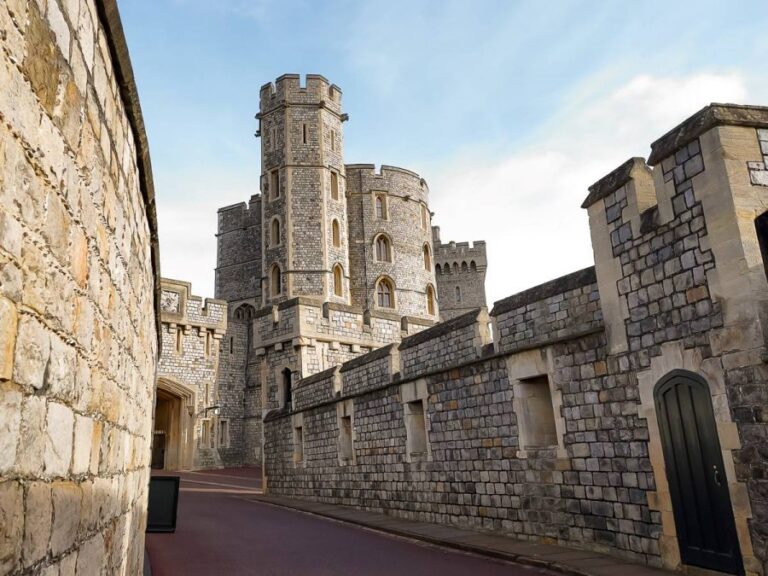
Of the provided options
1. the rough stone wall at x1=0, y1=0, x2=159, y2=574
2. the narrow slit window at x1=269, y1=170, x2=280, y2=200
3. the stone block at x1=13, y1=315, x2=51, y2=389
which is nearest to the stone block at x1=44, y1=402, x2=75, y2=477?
the rough stone wall at x1=0, y1=0, x2=159, y2=574

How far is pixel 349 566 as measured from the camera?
7320 millimetres

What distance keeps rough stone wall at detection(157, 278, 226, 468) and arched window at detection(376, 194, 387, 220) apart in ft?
40.4

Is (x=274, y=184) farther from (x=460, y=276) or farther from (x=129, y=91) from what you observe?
(x=129, y=91)

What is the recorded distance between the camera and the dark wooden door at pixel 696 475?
565 cm

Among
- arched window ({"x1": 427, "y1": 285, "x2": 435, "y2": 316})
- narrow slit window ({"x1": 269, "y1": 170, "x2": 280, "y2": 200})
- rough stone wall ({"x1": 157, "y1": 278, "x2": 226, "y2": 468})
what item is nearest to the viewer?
rough stone wall ({"x1": 157, "y1": 278, "x2": 226, "y2": 468})

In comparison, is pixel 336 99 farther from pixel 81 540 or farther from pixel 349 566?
pixel 81 540

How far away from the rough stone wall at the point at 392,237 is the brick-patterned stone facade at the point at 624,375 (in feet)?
78.5

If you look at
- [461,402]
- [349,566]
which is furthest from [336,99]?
[349,566]

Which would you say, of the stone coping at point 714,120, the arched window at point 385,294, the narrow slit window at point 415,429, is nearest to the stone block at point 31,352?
the stone coping at point 714,120

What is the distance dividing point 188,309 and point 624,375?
22488 mm

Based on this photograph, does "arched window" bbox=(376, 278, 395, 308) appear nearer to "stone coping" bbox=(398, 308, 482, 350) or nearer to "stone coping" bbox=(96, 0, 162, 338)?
"stone coping" bbox=(398, 308, 482, 350)

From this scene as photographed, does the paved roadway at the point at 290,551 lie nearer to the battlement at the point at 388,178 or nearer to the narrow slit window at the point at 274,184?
the narrow slit window at the point at 274,184

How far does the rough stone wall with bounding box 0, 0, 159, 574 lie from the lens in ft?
4.63

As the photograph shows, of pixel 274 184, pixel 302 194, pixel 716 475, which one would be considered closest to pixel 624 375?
pixel 716 475
